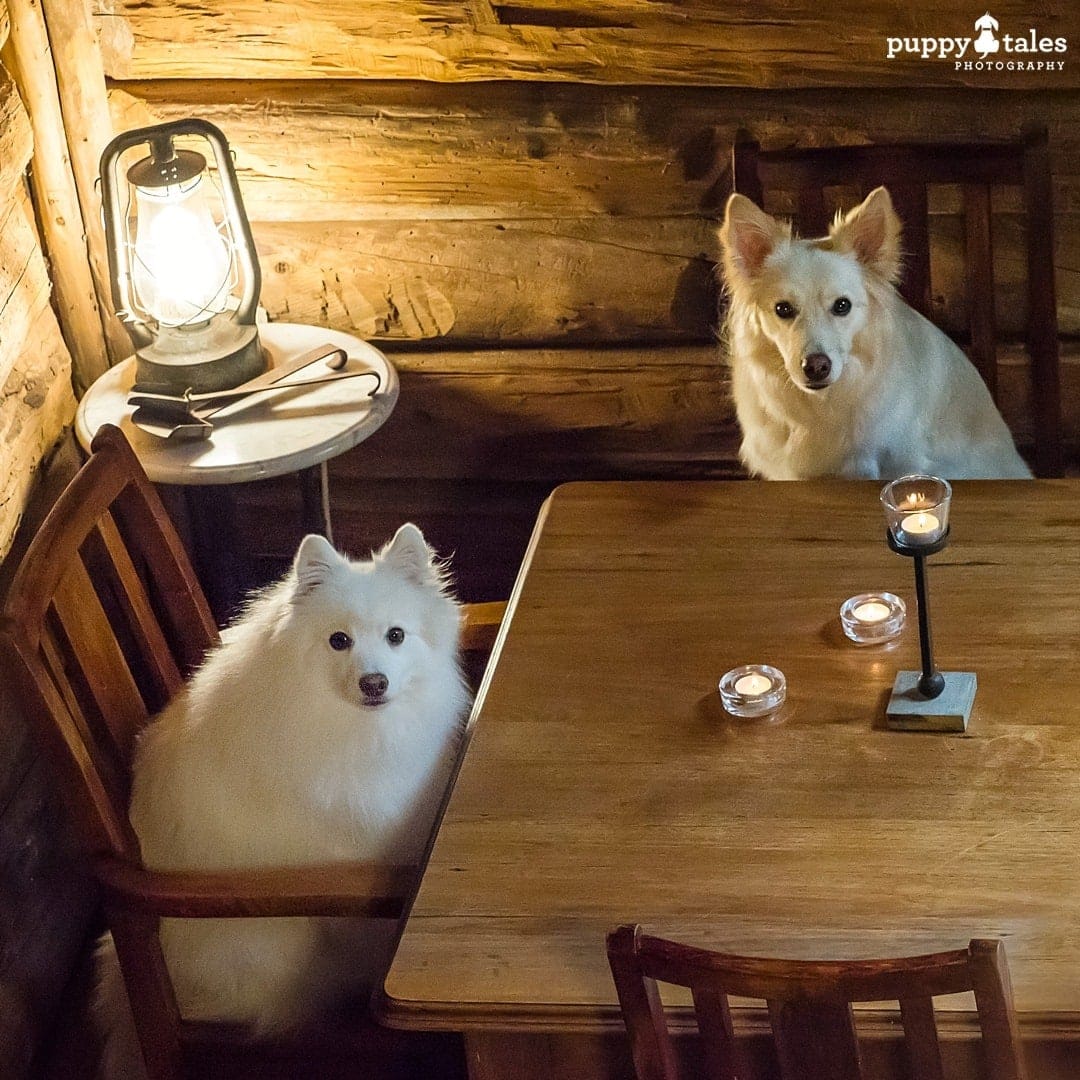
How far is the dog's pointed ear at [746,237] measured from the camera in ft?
7.40

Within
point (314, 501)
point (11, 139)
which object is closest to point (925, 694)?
point (314, 501)

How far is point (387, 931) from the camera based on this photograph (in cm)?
187

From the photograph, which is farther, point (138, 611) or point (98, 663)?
point (138, 611)

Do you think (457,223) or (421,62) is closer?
(421,62)

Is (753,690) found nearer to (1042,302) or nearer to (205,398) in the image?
(1042,302)

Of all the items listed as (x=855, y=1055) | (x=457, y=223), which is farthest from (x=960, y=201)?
(x=855, y=1055)

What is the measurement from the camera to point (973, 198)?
2320 mm

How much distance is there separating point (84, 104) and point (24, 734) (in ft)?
3.71

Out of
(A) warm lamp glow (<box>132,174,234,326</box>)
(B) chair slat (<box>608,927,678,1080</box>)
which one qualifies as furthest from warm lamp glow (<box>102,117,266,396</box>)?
(B) chair slat (<box>608,927,678,1080</box>)

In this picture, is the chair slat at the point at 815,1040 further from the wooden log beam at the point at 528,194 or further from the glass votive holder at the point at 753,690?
the wooden log beam at the point at 528,194

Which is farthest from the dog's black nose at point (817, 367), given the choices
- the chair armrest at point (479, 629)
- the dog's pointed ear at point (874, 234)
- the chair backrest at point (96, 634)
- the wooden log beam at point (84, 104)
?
the wooden log beam at point (84, 104)

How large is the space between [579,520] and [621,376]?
0.81m

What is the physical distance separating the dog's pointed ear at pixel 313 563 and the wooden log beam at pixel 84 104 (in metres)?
1.09

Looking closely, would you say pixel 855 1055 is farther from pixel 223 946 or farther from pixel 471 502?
pixel 471 502
